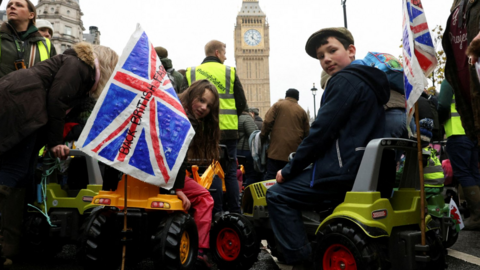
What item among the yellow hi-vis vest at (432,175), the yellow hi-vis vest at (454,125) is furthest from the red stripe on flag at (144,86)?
the yellow hi-vis vest at (454,125)

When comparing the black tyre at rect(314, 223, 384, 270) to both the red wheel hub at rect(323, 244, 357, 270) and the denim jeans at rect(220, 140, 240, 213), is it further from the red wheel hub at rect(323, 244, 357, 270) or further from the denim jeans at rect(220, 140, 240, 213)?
the denim jeans at rect(220, 140, 240, 213)

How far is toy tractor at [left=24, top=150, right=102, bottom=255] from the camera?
322 cm

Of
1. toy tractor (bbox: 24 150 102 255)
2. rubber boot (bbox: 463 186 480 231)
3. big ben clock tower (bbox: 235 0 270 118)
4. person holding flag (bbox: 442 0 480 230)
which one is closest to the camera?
person holding flag (bbox: 442 0 480 230)

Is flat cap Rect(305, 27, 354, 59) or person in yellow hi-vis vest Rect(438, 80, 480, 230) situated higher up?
flat cap Rect(305, 27, 354, 59)

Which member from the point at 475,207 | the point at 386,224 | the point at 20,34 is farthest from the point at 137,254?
the point at 475,207

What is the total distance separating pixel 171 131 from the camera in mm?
2650

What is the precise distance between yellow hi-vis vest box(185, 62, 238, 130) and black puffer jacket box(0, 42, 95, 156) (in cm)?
182

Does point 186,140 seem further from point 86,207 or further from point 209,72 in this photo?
point 209,72

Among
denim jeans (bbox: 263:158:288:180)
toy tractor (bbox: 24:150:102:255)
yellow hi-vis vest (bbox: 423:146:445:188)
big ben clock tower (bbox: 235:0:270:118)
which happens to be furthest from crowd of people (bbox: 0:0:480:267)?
big ben clock tower (bbox: 235:0:270:118)

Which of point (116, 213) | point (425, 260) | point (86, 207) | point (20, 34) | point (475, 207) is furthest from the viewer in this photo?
point (475, 207)

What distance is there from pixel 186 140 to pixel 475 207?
363 centimetres

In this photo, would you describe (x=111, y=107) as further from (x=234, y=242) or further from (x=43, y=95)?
(x=234, y=242)

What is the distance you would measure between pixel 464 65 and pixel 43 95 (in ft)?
9.31

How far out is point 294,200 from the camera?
2838 mm
